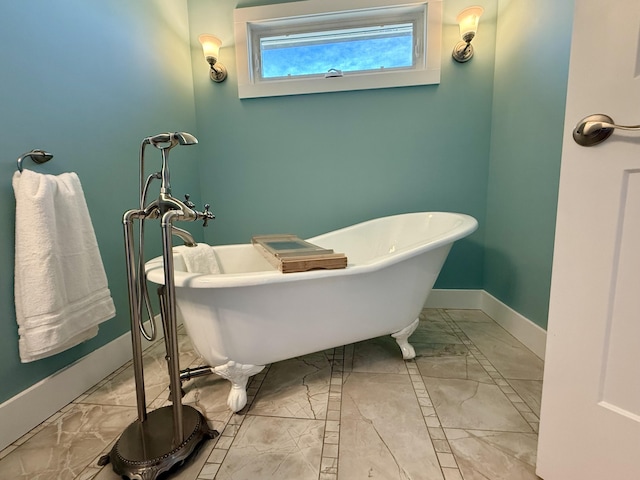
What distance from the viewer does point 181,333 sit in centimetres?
182

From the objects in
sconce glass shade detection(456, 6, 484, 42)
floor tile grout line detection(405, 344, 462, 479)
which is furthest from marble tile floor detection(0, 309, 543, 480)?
sconce glass shade detection(456, 6, 484, 42)

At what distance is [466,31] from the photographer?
68.1 inches

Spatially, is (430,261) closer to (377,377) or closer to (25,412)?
(377,377)

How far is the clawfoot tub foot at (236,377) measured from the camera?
1092 millimetres

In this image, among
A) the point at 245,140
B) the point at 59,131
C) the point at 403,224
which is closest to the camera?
the point at 59,131

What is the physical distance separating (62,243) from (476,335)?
198 cm

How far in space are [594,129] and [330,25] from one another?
1.87 metres

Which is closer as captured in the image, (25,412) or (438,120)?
(25,412)

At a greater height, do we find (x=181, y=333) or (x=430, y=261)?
(x=430, y=261)

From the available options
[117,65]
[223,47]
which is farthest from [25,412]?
[223,47]

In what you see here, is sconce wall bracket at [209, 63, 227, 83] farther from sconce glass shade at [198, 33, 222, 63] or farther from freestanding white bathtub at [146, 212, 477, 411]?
freestanding white bathtub at [146, 212, 477, 411]

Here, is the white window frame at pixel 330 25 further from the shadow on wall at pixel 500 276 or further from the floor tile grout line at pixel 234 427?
the floor tile grout line at pixel 234 427

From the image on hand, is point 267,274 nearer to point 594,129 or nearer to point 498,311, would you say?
point 594,129

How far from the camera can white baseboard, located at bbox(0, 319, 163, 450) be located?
99 centimetres
